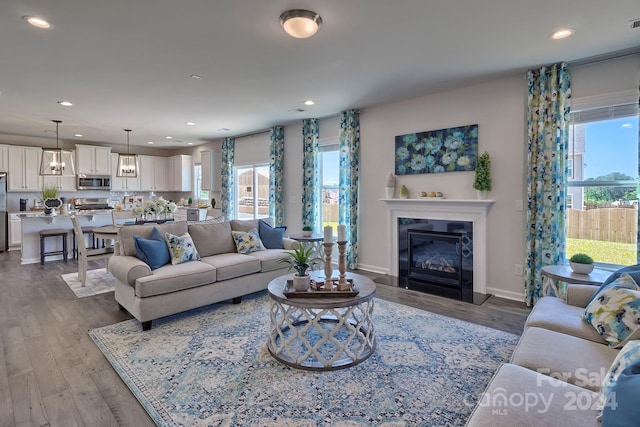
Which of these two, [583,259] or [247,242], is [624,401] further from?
[247,242]

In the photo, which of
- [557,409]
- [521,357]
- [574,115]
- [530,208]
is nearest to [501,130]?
[574,115]

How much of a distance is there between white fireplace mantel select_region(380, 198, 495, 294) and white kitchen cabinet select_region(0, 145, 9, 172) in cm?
864

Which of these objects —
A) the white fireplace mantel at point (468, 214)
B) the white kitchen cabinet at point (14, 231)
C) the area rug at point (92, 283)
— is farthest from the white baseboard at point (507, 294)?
the white kitchen cabinet at point (14, 231)

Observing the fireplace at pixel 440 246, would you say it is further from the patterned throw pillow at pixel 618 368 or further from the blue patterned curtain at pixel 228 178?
the blue patterned curtain at pixel 228 178

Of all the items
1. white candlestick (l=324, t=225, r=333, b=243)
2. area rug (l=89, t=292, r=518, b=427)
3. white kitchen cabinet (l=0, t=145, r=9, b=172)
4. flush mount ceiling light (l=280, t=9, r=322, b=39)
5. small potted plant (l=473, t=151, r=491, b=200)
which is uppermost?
flush mount ceiling light (l=280, t=9, r=322, b=39)

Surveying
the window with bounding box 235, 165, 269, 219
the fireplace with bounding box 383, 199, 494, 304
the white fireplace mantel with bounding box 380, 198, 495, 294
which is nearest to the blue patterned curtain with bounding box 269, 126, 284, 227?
the window with bounding box 235, 165, 269, 219

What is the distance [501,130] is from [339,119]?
2692mm

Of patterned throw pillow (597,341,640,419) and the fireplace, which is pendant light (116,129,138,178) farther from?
patterned throw pillow (597,341,640,419)

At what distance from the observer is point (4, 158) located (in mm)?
7320

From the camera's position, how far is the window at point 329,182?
237 inches

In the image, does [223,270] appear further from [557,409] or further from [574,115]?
[574,115]

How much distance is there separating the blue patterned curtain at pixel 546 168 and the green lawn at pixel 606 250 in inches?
7.6

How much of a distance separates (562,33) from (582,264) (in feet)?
6.83

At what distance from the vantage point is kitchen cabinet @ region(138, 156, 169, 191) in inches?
375
